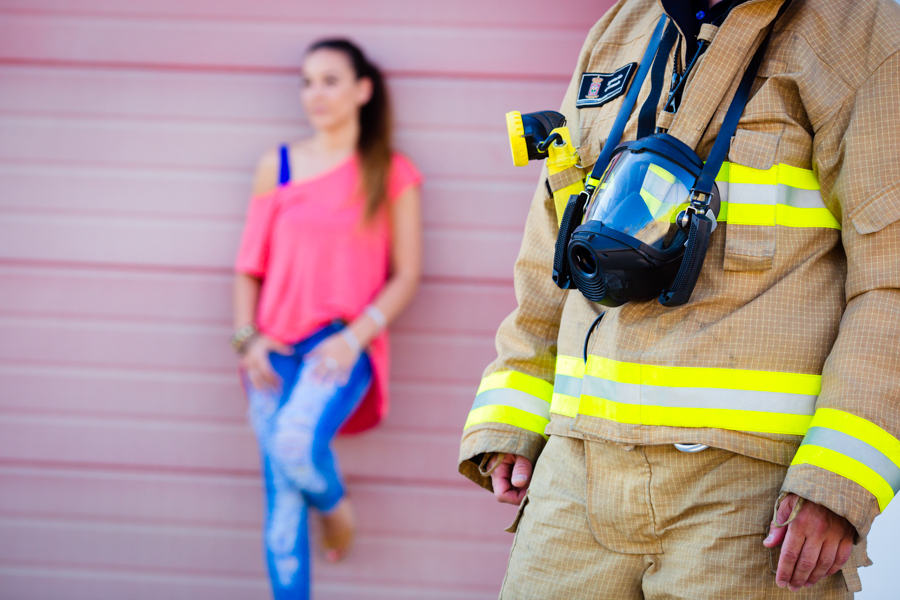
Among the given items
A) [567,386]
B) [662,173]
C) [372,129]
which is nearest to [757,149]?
[662,173]

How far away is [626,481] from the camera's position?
110cm

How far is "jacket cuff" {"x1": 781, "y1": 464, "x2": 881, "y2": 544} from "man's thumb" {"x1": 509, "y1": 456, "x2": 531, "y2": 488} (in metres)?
0.48

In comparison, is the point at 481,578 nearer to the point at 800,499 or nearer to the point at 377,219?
the point at 377,219

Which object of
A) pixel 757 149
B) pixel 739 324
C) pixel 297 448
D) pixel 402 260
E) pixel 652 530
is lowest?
pixel 297 448

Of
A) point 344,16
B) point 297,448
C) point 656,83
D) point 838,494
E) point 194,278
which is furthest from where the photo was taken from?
point 194,278

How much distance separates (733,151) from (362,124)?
5.74ft

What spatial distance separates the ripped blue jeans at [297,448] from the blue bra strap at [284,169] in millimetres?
567

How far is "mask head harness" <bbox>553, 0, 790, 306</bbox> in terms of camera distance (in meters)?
1.06

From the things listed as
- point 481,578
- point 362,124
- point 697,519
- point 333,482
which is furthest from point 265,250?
point 697,519

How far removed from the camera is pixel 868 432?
3.19 feet

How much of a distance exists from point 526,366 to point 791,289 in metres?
0.50

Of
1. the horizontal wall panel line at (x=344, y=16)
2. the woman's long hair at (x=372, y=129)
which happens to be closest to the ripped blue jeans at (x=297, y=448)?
the woman's long hair at (x=372, y=129)

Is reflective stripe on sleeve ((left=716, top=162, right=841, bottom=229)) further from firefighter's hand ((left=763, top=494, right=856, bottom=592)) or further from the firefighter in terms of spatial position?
firefighter's hand ((left=763, top=494, right=856, bottom=592))

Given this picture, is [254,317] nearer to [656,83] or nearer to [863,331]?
[656,83]
